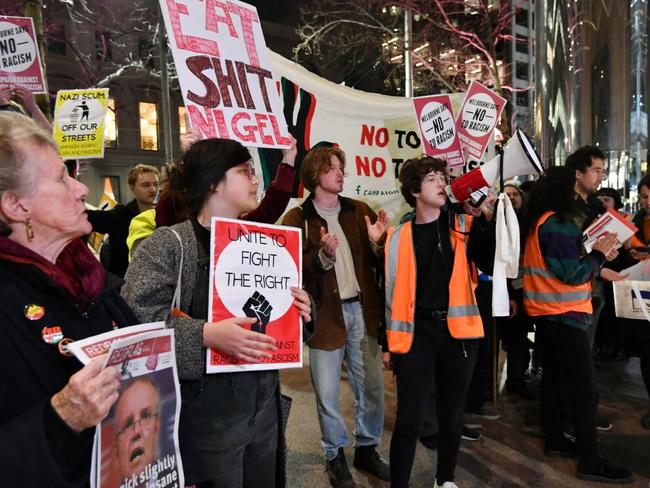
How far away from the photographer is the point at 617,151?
5.36m

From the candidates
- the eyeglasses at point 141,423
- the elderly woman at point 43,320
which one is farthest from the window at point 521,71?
the eyeglasses at point 141,423

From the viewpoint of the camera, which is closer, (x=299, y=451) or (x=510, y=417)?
(x=299, y=451)

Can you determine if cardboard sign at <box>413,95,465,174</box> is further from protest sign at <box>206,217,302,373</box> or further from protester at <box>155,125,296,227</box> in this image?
protest sign at <box>206,217,302,373</box>

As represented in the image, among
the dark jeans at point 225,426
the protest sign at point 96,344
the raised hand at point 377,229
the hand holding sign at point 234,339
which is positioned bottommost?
the dark jeans at point 225,426

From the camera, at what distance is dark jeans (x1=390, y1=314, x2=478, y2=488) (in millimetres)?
2766

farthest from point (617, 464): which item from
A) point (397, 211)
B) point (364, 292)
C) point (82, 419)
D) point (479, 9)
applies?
point (479, 9)

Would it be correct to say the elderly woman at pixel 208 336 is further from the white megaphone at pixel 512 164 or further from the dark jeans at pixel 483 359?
the dark jeans at pixel 483 359

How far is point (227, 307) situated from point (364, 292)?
1.72 m

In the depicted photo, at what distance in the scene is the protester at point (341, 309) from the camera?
10.5 ft

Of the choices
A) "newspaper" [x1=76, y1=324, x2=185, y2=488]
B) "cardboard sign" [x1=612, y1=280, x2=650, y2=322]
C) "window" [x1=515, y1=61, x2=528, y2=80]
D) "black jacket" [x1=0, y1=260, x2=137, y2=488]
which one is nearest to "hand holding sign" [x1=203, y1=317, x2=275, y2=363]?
"newspaper" [x1=76, y1=324, x2=185, y2=488]

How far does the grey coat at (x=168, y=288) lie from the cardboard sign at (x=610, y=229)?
8.61ft

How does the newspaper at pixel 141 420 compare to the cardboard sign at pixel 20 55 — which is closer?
the newspaper at pixel 141 420

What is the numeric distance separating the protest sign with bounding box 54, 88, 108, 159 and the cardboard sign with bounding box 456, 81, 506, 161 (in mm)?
3917

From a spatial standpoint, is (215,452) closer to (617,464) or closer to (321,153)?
(321,153)
